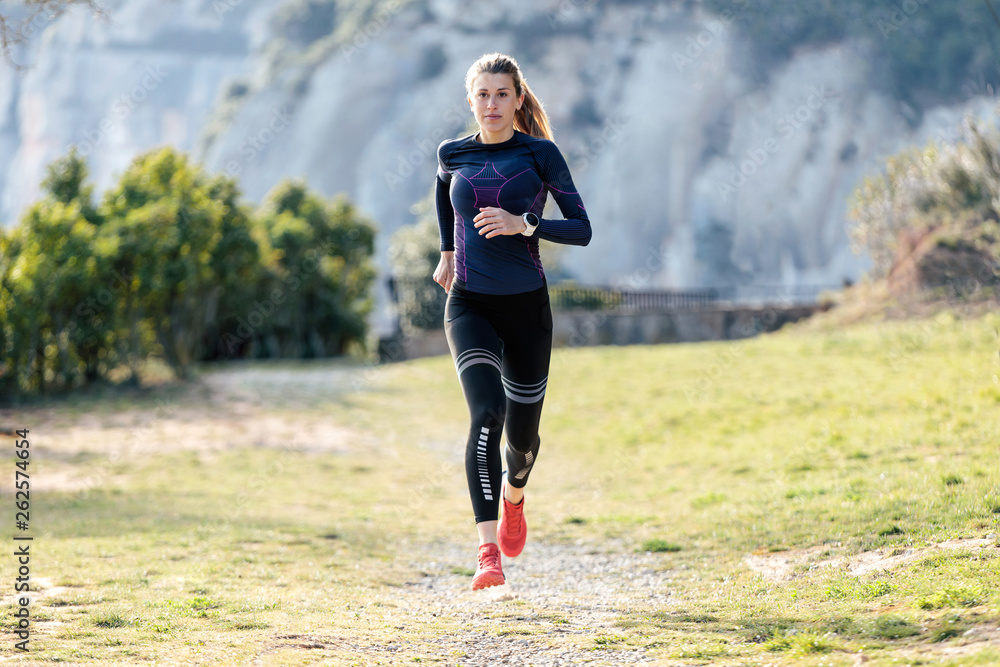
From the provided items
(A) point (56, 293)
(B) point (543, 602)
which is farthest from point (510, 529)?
Answer: (A) point (56, 293)

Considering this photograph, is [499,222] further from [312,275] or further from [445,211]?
[312,275]

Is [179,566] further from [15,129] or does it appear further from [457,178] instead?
[15,129]

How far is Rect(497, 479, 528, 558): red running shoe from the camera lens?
445 cm

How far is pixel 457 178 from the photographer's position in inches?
166

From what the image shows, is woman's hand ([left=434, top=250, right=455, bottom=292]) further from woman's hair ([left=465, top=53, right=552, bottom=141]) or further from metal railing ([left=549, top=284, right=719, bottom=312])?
metal railing ([left=549, top=284, right=719, bottom=312])

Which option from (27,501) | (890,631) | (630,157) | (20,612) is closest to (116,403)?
(27,501)

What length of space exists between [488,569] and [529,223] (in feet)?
5.21

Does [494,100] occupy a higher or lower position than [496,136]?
higher

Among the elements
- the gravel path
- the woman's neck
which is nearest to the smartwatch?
the woman's neck

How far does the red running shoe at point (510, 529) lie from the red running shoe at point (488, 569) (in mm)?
536
